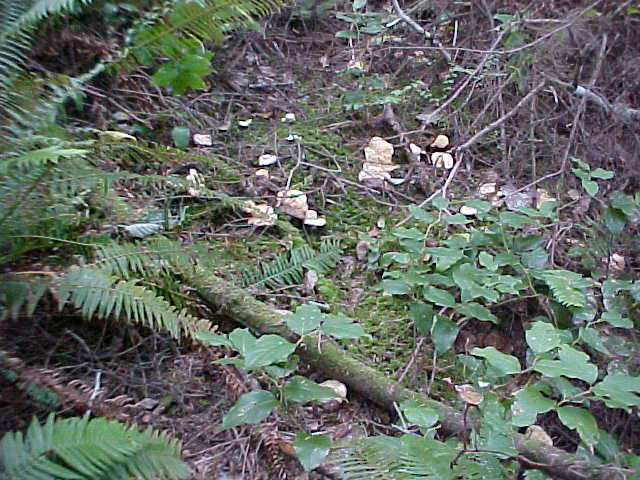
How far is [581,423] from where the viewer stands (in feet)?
5.15

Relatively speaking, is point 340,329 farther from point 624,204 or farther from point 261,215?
point 624,204

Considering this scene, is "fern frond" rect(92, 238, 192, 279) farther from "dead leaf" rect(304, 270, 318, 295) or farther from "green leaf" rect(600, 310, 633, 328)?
"green leaf" rect(600, 310, 633, 328)

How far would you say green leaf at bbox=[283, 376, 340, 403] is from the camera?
165cm

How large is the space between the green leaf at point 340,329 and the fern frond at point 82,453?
19.7 inches

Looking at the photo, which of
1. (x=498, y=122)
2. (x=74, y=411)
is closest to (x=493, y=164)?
(x=498, y=122)

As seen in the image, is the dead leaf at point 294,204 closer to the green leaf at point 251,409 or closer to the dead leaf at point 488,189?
the dead leaf at point 488,189

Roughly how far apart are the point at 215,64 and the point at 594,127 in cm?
209

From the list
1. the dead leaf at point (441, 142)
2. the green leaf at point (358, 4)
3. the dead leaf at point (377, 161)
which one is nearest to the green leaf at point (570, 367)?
the dead leaf at point (377, 161)

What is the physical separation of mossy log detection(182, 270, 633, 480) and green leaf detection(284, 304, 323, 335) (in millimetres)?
283

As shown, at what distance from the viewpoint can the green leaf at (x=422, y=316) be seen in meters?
2.16

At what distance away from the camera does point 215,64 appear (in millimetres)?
3689

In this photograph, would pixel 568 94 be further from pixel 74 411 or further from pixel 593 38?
pixel 74 411

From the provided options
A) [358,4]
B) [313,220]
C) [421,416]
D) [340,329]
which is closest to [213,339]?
[340,329]

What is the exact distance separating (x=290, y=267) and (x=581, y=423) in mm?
Result: 1187
